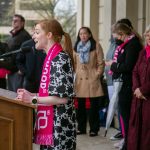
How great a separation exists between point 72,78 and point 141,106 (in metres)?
1.90

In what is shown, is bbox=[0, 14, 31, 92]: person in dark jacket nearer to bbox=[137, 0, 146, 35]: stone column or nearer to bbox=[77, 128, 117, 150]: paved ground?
bbox=[77, 128, 117, 150]: paved ground

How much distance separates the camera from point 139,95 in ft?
16.1

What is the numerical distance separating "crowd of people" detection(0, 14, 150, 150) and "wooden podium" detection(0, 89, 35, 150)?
0.08 m

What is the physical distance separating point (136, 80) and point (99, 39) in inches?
179

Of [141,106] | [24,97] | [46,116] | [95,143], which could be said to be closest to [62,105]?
[46,116]

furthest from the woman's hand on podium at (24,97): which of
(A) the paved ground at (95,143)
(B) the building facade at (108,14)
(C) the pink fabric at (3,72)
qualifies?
(B) the building facade at (108,14)

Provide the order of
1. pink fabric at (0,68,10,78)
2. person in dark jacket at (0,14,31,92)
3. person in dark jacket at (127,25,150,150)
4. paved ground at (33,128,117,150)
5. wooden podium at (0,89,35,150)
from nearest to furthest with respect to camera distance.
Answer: wooden podium at (0,89,35,150) → person in dark jacket at (127,25,150,150) → paved ground at (33,128,117,150) → person in dark jacket at (0,14,31,92) → pink fabric at (0,68,10,78)

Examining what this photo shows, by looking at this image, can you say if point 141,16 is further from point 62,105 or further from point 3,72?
point 62,105

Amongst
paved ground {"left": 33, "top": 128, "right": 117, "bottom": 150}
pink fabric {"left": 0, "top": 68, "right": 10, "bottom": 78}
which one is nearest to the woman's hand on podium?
paved ground {"left": 33, "top": 128, "right": 117, "bottom": 150}

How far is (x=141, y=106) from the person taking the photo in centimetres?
499

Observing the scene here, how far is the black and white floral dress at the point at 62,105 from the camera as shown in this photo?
10.4ft

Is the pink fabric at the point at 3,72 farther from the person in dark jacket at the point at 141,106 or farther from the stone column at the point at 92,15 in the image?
the stone column at the point at 92,15

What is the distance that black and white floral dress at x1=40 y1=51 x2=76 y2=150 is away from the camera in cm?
317

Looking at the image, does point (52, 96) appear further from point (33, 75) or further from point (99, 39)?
point (99, 39)
